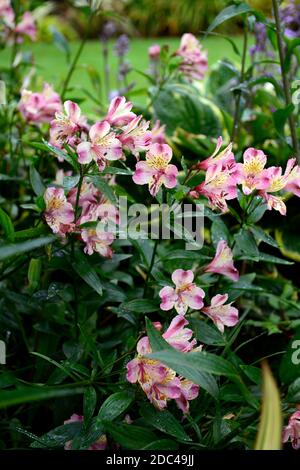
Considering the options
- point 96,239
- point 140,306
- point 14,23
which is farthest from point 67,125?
point 14,23

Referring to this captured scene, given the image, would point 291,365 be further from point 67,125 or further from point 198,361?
point 67,125

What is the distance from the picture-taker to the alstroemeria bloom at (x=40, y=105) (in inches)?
52.4

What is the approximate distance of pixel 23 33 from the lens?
172cm

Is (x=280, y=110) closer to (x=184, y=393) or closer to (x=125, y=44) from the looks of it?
(x=184, y=393)

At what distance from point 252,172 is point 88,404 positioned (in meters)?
0.37

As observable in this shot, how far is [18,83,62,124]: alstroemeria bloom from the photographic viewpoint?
1332 mm

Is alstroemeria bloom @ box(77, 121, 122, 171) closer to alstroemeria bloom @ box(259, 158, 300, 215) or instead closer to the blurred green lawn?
alstroemeria bloom @ box(259, 158, 300, 215)

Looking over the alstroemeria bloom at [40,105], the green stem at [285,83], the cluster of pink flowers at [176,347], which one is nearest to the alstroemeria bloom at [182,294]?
the cluster of pink flowers at [176,347]

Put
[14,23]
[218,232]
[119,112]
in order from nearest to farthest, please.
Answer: [119,112] → [218,232] → [14,23]

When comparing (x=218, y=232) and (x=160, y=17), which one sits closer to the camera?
(x=218, y=232)

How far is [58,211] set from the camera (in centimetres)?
97

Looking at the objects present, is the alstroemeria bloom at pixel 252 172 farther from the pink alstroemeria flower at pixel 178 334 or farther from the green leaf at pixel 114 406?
the green leaf at pixel 114 406

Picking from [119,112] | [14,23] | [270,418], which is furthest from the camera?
[14,23]

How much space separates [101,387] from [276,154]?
88 centimetres
